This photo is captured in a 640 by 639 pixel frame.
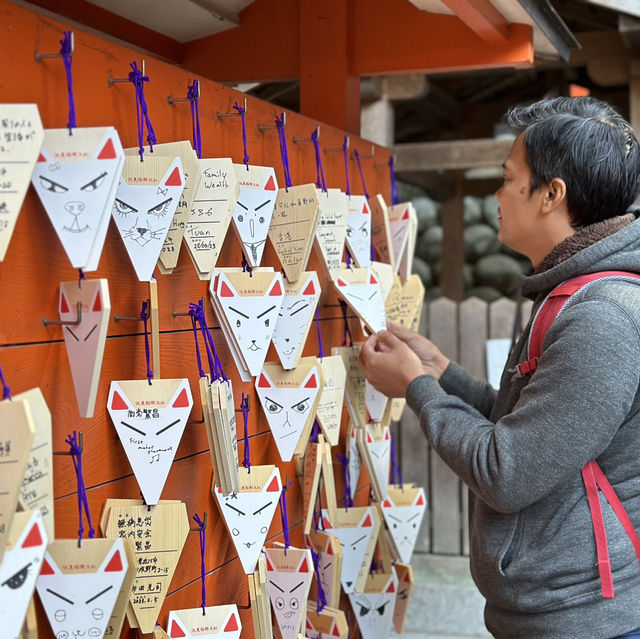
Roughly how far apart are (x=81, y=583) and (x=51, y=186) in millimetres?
547

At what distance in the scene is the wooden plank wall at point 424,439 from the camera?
4312 mm

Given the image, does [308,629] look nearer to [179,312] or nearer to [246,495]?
[246,495]

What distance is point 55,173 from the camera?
1236 mm

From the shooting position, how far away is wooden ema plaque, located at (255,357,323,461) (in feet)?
6.29

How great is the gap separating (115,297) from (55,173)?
28 cm

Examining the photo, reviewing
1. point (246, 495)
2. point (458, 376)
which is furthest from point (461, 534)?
point (246, 495)

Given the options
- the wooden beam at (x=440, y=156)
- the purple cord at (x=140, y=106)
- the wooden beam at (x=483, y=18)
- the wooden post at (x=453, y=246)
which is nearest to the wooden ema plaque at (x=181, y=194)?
the purple cord at (x=140, y=106)

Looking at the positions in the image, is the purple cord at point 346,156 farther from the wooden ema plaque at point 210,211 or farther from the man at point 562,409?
the wooden ema plaque at point 210,211

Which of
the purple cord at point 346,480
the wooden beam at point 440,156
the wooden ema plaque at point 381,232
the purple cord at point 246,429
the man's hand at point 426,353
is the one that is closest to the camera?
the purple cord at point 246,429

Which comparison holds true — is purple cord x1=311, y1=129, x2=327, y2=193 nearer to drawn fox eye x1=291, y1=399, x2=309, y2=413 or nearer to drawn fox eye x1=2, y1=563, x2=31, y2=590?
drawn fox eye x1=291, y1=399, x2=309, y2=413

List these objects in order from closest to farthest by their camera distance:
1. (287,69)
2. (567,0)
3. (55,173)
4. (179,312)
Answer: (55,173) → (179,312) → (287,69) → (567,0)

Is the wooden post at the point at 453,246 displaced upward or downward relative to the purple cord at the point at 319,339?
upward

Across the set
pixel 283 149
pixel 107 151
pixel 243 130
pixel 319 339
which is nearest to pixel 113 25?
pixel 283 149

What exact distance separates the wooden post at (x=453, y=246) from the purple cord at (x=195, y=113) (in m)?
5.04
